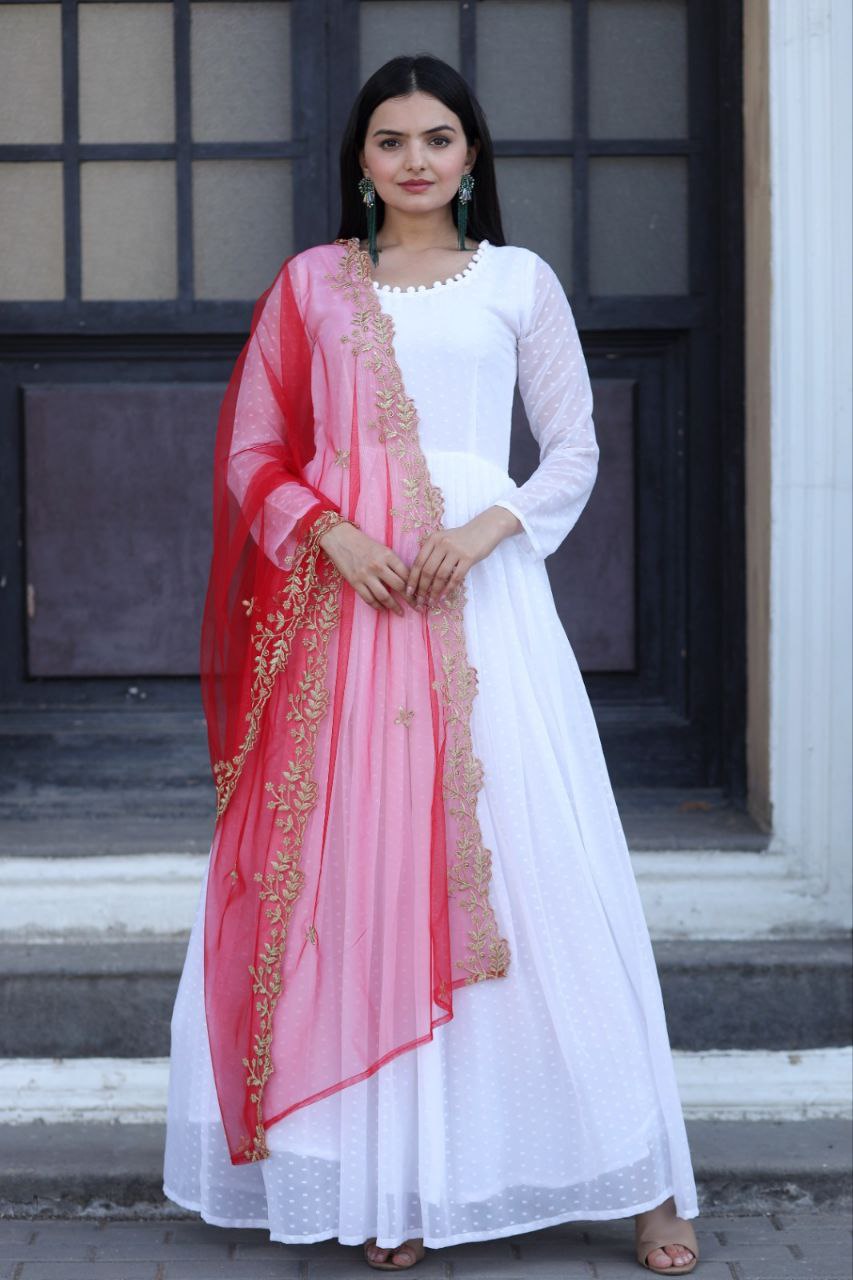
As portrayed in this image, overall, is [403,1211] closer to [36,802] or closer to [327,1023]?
[327,1023]

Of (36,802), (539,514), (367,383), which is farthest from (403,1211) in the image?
(36,802)

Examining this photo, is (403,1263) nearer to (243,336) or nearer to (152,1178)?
(152,1178)

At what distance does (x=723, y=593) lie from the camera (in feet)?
14.0

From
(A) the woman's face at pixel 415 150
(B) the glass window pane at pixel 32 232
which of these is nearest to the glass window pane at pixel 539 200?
(B) the glass window pane at pixel 32 232

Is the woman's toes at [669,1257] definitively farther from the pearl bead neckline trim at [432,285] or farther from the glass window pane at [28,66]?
the glass window pane at [28,66]

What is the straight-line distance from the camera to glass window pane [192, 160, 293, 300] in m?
4.27

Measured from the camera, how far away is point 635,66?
4.25m

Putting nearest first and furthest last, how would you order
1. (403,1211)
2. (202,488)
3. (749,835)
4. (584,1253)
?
1. (403,1211)
2. (584,1253)
3. (749,835)
4. (202,488)

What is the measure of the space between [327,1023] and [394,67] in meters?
1.54

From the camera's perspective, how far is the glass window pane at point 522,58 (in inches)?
167

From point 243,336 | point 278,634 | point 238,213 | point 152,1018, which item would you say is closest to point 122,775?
point 152,1018

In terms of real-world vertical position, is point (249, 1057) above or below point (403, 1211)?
above

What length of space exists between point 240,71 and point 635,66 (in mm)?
920

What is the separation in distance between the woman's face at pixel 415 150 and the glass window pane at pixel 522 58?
4.43 ft
